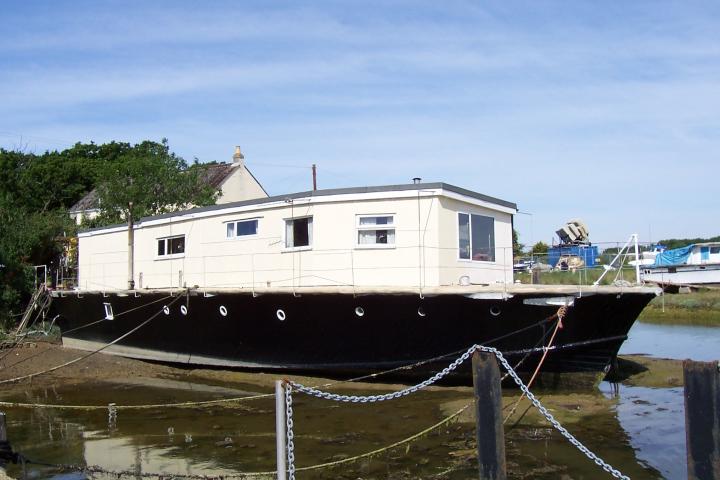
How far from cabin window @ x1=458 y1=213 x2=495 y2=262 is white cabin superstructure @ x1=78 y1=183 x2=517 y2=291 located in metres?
0.02

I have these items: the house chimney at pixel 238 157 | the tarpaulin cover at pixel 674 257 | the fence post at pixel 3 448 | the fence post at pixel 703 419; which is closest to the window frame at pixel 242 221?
the fence post at pixel 3 448

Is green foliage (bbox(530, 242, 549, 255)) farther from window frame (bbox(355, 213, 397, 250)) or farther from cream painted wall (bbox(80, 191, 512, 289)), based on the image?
window frame (bbox(355, 213, 397, 250))

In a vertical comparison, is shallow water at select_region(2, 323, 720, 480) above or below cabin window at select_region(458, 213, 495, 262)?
below

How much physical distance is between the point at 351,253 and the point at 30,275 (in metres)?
15.4

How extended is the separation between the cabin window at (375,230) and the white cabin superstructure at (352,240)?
0.9 inches

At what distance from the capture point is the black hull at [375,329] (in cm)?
1404

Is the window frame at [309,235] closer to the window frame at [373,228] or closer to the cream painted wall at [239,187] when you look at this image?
the window frame at [373,228]

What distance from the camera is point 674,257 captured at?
154 ft

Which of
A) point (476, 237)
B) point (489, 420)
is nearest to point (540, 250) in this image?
point (476, 237)

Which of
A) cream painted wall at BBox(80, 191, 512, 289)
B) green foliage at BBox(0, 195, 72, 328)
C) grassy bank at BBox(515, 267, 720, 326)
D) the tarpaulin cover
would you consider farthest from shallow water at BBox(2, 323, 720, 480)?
the tarpaulin cover

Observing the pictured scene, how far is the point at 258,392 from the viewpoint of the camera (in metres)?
15.9

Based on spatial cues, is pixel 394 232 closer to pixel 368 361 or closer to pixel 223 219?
pixel 368 361

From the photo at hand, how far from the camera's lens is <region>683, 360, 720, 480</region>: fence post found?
666 centimetres

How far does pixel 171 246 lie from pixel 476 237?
8.77 metres
